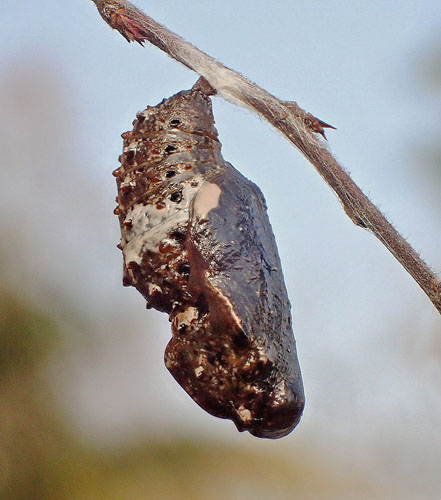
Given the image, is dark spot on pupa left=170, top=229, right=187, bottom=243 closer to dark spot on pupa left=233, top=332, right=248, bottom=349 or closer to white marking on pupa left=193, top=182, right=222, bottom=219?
white marking on pupa left=193, top=182, right=222, bottom=219

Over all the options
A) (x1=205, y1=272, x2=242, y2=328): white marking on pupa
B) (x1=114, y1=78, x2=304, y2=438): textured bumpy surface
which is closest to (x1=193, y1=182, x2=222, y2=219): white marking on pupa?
(x1=114, y1=78, x2=304, y2=438): textured bumpy surface

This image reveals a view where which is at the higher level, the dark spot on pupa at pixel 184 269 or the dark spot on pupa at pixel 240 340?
the dark spot on pupa at pixel 184 269

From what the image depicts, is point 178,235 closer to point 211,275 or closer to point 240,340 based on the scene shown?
point 211,275

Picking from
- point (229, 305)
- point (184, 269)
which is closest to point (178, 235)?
point (184, 269)

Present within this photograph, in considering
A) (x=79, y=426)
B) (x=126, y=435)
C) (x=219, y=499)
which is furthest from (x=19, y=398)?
(x=219, y=499)

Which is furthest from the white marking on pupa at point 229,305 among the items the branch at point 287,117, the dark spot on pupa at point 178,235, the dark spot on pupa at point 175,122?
the dark spot on pupa at point 175,122

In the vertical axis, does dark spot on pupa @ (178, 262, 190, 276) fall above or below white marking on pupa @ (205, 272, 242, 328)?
above

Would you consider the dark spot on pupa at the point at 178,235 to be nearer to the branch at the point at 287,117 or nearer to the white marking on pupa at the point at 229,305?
the white marking on pupa at the point at 229,305

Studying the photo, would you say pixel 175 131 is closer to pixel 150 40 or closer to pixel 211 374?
pixel 150 40
